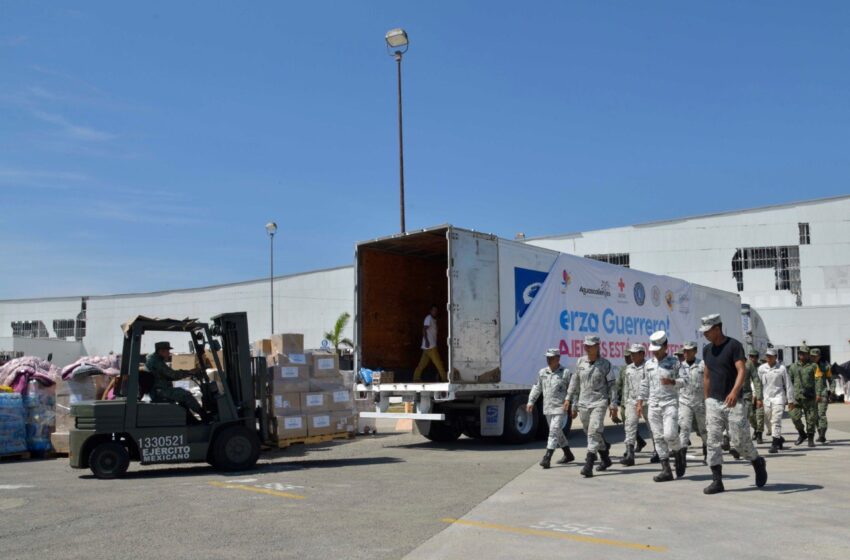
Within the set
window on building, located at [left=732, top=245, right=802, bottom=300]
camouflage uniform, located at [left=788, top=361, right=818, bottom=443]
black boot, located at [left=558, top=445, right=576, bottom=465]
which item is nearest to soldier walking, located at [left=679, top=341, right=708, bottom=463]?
black boot, located at [left=558, top=445, right=576, bottom=465]

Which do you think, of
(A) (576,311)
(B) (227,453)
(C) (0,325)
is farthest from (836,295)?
(C) (0,325)

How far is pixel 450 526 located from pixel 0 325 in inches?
2584

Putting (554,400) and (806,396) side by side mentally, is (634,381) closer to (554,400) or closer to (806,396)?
(554,400)

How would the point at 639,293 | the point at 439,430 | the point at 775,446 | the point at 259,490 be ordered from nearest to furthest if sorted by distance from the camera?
the point at 259,490, the point at 775,446, the point at 439,430, the point at 639,293

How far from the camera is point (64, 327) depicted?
61.3 metres

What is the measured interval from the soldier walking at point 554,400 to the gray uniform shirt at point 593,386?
33 cm

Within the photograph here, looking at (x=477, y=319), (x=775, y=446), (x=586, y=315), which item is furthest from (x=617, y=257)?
(x=477, y=319)

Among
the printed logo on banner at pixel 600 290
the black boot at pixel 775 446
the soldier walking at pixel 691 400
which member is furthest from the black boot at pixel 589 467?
the printed logo on banner at pixel 600 290

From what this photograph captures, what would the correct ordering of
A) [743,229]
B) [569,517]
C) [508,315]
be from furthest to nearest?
[743,229] < [508,315] < [569,517]

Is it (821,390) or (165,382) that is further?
(821,390)

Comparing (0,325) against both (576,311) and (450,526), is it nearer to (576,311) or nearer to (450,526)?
(576,311)

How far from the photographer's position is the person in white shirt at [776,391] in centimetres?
1338

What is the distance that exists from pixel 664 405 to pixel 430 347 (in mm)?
6259

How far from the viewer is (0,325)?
63.5 m
